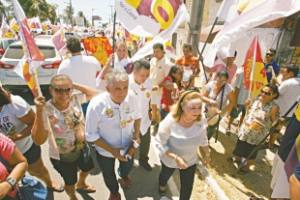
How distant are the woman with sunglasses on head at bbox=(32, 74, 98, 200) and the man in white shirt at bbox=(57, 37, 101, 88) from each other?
1.02m

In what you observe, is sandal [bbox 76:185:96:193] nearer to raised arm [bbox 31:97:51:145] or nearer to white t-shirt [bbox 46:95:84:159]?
white t-shirt [bbox 46:95:84:159]

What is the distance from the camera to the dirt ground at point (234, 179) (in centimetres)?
373

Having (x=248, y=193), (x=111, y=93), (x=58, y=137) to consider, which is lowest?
(x=248, y=193)

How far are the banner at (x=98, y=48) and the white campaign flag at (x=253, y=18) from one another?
587cm

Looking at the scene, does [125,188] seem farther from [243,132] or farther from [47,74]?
[47,74]

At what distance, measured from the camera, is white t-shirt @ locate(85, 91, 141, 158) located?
269cm

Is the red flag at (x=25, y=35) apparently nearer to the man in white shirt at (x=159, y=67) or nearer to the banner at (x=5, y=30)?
the man in white shirt at (x=159, y=67)

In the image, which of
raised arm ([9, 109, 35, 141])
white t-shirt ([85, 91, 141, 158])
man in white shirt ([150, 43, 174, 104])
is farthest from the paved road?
man in white shirt ([150, 43, 174, 104])

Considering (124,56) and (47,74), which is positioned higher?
(124,56)

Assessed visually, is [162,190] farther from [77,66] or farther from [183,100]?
[77,66]

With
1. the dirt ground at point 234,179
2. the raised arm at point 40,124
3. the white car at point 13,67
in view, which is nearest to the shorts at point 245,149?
the dirt ground at point 234,179

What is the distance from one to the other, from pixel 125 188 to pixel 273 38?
306 inches

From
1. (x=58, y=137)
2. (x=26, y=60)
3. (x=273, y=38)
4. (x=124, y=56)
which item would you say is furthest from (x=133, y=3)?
(x=273, y=38)

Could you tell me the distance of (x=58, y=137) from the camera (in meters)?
2.82
